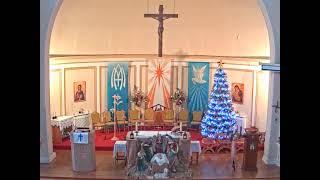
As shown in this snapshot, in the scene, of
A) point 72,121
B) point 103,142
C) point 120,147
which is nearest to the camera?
point 120,147

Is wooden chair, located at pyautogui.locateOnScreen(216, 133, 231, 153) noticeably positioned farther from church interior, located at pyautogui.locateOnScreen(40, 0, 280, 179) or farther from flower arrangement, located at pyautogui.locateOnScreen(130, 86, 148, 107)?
flower arrangement, located at pyautogui.locateOnScreen(130, 86, 148, 107)

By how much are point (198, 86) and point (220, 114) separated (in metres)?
2.73

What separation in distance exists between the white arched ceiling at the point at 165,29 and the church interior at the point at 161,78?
3cm

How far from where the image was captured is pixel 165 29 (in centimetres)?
1593

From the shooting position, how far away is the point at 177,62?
16.4m

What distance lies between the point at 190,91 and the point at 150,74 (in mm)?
1588

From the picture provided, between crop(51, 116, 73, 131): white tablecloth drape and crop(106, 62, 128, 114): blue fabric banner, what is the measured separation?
1795 millimetres

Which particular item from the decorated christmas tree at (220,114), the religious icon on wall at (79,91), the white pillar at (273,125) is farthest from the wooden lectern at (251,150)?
the religious icon on wall at (79,91)

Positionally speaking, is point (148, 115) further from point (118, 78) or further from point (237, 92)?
point (237, 92)

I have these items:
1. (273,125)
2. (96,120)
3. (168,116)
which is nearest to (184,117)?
(168,116)

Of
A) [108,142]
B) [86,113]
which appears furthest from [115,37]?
[108,142]

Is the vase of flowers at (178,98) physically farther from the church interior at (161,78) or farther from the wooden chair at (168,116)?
the wooden chair at (168,116)

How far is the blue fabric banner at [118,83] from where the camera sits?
53.3ft

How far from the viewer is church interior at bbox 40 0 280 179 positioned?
12797 millimetres
